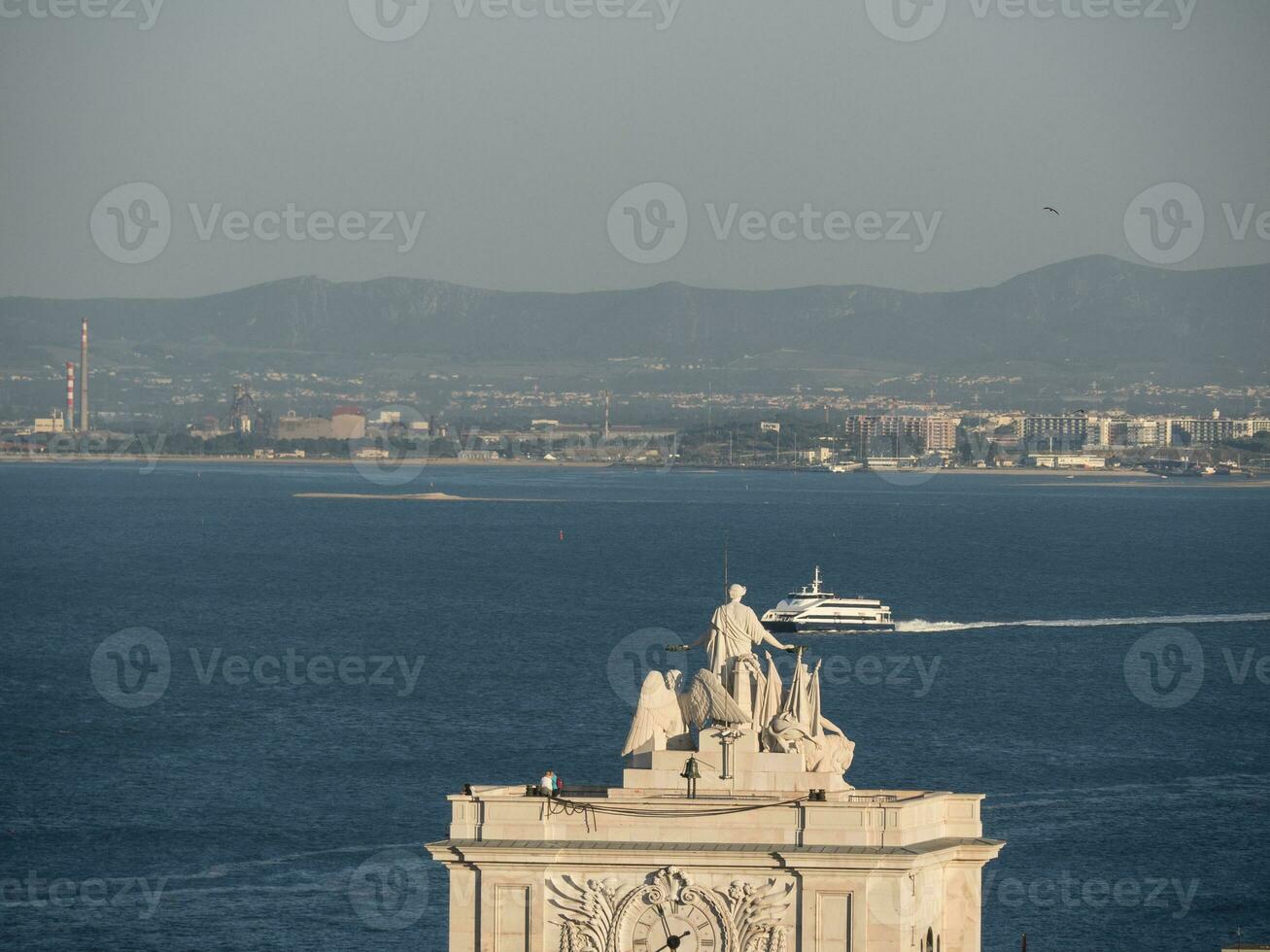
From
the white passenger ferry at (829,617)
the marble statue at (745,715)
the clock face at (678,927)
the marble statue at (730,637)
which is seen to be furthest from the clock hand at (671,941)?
the white passenger ferry at (829,617)

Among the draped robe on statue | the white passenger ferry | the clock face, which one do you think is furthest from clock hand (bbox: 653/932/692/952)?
the white passenger ferry

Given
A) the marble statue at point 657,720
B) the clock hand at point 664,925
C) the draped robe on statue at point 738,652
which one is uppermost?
the draped robe on statue at point 738,652

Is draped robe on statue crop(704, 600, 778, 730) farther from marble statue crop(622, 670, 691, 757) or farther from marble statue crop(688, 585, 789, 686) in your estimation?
marble statue crop(622, 670, 691, 757)

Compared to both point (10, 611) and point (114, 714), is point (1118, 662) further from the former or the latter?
point (10, 611)

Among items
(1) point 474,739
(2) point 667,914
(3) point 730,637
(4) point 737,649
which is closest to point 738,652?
(4) point 737,649

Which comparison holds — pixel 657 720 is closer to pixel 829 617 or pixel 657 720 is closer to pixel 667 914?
pixel 667 914

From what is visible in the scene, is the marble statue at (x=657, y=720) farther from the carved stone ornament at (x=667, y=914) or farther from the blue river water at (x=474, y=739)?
the blue river water at (x=474, y=739)

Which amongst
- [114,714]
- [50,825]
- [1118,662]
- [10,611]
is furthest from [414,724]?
[10,611]
